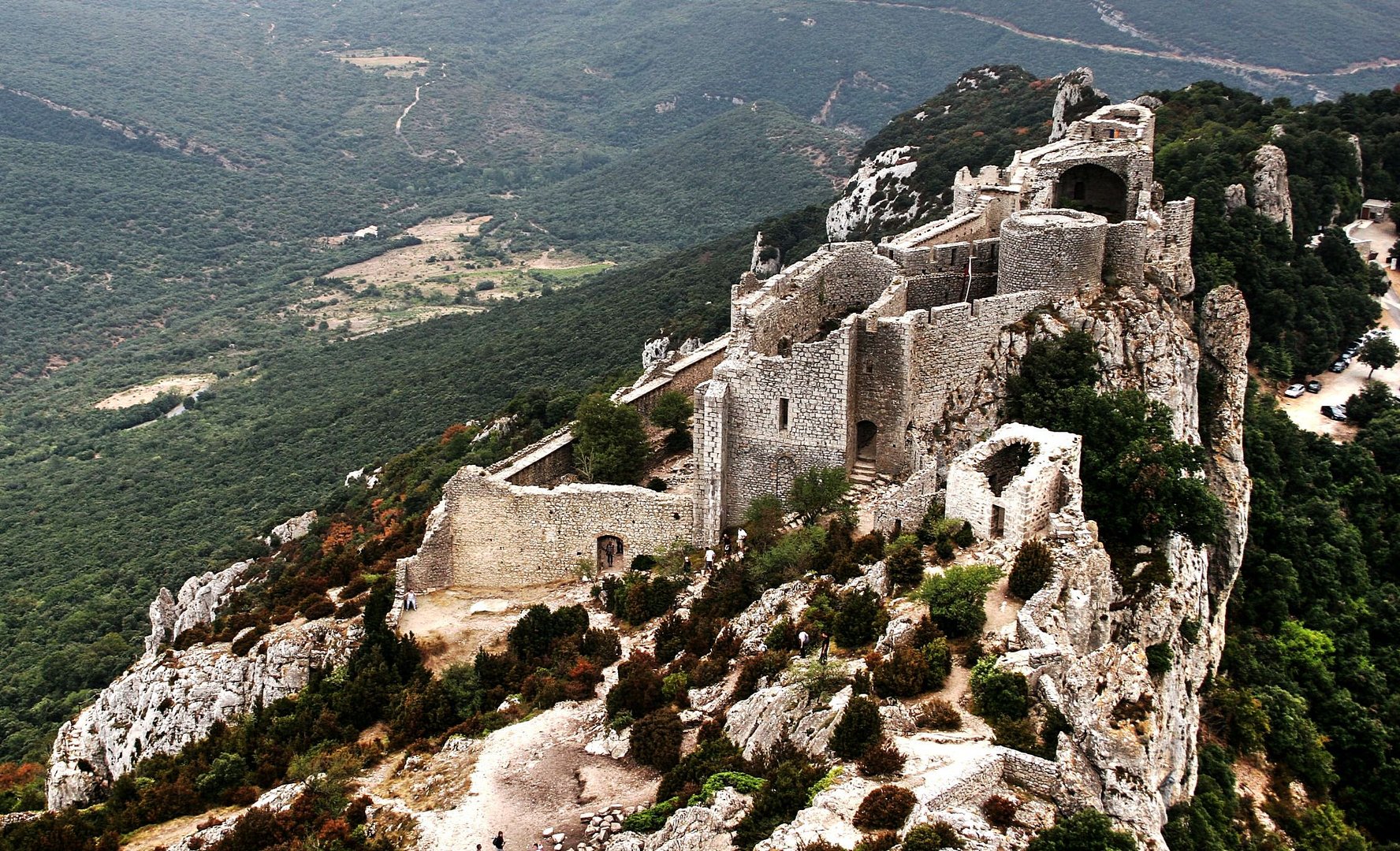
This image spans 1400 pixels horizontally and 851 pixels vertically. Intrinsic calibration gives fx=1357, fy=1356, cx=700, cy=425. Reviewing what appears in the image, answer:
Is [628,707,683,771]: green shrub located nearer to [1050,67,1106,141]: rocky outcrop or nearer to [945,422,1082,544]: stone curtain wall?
[945,422,1082,544]: stone curtain wall

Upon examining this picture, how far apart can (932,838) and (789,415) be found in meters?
14.2

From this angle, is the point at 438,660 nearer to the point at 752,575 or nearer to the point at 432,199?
the point at 752,575

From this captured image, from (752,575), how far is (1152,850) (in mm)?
11072

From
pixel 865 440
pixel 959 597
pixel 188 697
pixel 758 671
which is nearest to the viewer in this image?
pixel 959 597

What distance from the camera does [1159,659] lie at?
26.1 m

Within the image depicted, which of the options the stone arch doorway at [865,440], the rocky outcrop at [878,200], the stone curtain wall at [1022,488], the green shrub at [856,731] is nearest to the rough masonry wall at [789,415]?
the stone arch doorway at [865,440]

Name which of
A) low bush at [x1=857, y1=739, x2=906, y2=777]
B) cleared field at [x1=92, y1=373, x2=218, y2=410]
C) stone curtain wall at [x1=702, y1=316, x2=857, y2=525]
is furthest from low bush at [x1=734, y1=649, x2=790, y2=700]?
cleared field at [x1=92, y1=373, x2=218, y2=410]

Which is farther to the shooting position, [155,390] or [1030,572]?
[155,390]

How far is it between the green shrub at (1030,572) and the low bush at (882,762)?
492 cm

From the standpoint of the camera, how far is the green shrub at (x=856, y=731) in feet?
63.4

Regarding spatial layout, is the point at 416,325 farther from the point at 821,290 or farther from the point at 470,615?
the point at 470,615

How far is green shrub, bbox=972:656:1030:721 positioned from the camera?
63.5 feet

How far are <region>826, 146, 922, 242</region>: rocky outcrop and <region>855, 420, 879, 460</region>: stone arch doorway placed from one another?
40.0m

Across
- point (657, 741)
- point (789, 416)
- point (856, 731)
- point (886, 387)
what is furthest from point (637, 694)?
point (886, 387)
